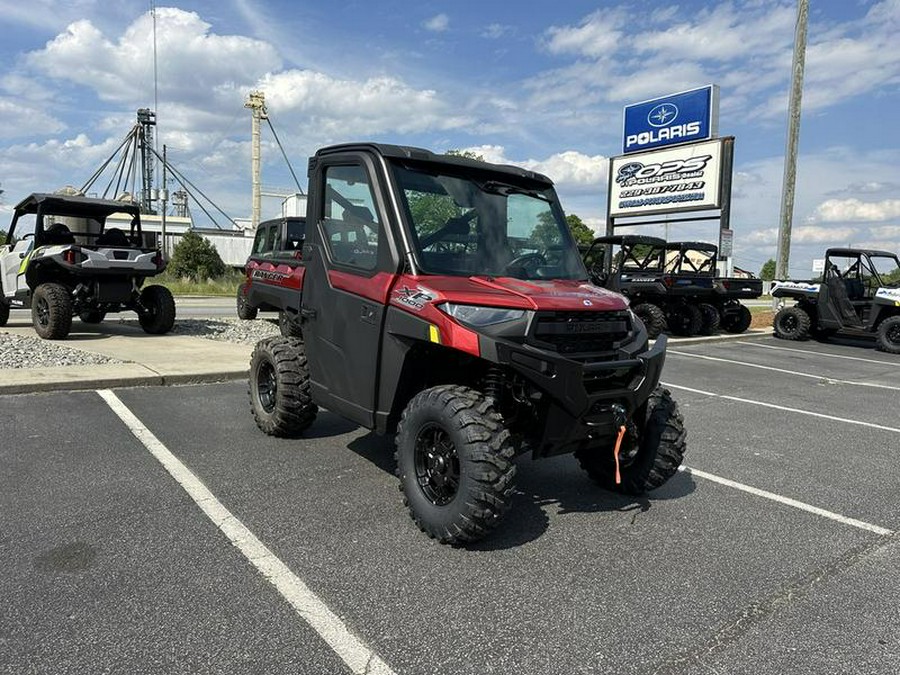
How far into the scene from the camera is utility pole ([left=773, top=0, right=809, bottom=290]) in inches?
704

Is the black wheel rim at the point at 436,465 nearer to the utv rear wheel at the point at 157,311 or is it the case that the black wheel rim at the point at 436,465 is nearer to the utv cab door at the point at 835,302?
the utv rear wheel at the point at 157,311

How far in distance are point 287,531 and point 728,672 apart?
2.25 metres

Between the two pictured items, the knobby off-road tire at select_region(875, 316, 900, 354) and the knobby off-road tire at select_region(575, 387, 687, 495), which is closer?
the knobby off-road tire at select_region(575, 387, 687, 495)

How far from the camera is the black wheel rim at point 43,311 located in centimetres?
985

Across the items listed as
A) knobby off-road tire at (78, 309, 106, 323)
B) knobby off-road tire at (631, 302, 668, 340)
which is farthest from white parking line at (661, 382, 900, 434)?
knobby off-road tire at (78, 309, 106, 323)

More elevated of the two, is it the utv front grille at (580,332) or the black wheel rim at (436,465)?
the utv front grille at (580,332)

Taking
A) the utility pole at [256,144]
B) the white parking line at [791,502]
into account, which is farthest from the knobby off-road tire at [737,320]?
the utility pole at [256,144]

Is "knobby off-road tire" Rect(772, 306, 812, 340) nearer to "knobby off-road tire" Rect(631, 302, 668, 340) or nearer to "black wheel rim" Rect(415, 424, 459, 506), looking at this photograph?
"knobby off-road tire" Rect(631, 302, 668, 340)

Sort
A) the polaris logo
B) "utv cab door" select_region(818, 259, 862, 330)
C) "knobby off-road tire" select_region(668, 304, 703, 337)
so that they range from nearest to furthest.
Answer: "utv cab door" select_region(818, 259, 862, 330) < "knobby off-road tire" select_region(668, 304, 703, 337) < the polaris logo

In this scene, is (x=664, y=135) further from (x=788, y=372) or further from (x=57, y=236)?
(x=57, y=236)

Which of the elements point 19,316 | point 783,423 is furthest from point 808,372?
point 19,316

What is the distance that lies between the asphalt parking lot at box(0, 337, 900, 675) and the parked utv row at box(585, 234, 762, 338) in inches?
349

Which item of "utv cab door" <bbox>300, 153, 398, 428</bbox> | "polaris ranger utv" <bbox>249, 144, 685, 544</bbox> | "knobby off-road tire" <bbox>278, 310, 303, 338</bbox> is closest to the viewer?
"polaris ranger utv" <bbox>249, 144, 685, 544</bbox>

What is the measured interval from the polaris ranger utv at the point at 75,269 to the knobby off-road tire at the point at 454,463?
8.31 m
